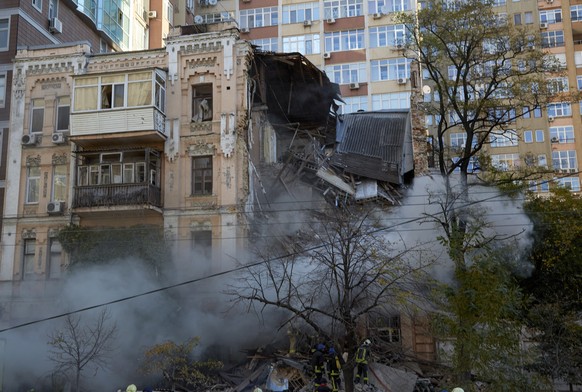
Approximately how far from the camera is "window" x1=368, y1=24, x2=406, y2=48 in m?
40.7

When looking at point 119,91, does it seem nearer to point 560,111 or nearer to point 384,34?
point 384,34

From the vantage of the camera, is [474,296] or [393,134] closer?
[474,296]

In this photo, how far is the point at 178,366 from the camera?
1995 centimetres

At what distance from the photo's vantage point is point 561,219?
2445 cm

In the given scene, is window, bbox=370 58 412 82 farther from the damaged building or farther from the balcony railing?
the balcony railing

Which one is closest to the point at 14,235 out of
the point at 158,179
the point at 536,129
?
the point at 158,179

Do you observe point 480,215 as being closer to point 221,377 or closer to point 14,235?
point 221,377

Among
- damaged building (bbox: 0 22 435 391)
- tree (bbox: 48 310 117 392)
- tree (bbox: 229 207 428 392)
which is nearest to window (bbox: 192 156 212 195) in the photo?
damaged building (bbox: 0 22 435 391)

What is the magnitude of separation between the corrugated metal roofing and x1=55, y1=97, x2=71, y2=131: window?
12497mm

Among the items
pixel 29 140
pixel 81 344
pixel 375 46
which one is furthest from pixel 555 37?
pixel 81 344

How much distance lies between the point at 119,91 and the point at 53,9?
27.9 ft

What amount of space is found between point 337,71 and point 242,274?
74.6ft

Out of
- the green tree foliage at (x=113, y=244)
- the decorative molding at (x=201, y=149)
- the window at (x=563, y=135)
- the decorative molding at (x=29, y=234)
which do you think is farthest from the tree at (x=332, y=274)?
the window at (x=563, y=135)

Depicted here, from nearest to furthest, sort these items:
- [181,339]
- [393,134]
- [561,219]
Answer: [181,339], [561,219], [393,134]
